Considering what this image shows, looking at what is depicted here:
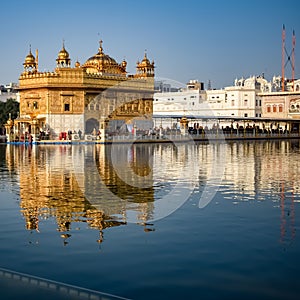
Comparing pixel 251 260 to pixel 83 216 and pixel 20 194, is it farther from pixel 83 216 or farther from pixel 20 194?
pixel 20 194

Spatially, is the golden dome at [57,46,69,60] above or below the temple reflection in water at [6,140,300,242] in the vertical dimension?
above

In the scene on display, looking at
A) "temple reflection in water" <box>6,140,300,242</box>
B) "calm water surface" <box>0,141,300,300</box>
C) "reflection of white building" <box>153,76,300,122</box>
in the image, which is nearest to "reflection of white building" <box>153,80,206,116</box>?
"reflection of white building" <box>153,76,300,122</box>

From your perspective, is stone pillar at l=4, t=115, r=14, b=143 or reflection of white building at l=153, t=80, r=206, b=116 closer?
stone pillar at l=4, t=115, r=14, b=143

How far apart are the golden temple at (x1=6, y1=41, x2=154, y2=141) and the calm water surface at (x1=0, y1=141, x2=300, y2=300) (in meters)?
31.2

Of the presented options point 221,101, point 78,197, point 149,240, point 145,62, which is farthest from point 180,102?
point 149,240

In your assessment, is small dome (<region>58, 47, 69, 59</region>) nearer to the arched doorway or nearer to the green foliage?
the arched doorway

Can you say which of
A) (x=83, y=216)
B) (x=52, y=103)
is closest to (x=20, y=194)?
(x=83, y=216)

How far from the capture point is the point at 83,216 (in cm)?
933

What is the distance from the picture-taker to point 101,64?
51.7 metres

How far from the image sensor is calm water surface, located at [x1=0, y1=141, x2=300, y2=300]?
5711 millimetres

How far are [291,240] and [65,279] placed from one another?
10.8 feet

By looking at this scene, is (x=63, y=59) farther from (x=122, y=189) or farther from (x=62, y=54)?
(x=122, y=189)

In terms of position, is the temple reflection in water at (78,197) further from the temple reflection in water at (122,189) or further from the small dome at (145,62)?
the small dome at (145,62)

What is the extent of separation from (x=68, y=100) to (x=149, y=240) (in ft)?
132
